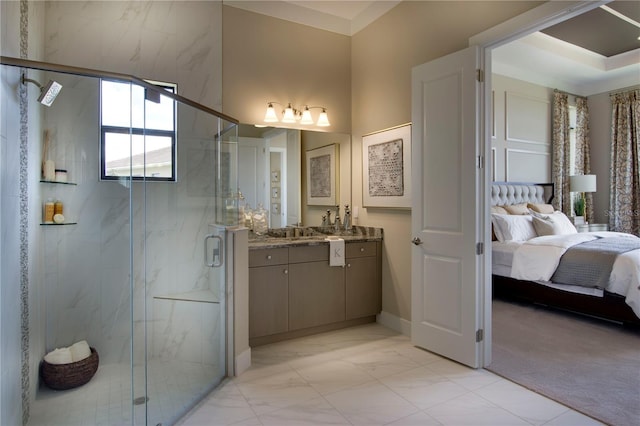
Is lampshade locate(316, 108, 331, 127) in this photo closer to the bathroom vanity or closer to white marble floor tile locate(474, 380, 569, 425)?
the bathroom vanity

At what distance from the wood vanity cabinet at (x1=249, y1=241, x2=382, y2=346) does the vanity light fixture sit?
1.32 meters

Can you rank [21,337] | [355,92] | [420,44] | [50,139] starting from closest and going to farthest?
[21,337], [50,139], [420,44], [355,92]

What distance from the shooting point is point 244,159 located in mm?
3580

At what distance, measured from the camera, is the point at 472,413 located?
216 cm

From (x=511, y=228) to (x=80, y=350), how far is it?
4758mm

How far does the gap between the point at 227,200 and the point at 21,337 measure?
154cm

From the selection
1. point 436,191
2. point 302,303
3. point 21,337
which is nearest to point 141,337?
point 21,337

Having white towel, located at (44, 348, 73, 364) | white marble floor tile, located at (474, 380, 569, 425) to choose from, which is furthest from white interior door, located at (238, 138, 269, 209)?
white marble floor tile, located at (474, 380, 569, 425)

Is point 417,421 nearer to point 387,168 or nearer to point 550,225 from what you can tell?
point 387,168

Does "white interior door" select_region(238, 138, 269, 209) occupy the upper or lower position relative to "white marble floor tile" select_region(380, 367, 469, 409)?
upper

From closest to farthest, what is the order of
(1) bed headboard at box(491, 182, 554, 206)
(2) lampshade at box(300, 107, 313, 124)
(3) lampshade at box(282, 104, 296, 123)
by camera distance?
1. (3) lampshade at box(282, 104, 296, 123)
2. (2) lampshade at box(300, 107, 313, 124)
3. (1) bed headboard at box(491, 182, 554, 206)

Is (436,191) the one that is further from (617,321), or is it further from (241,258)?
(617,321)

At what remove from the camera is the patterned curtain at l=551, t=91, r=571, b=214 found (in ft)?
20.2

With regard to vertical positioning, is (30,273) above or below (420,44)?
below
